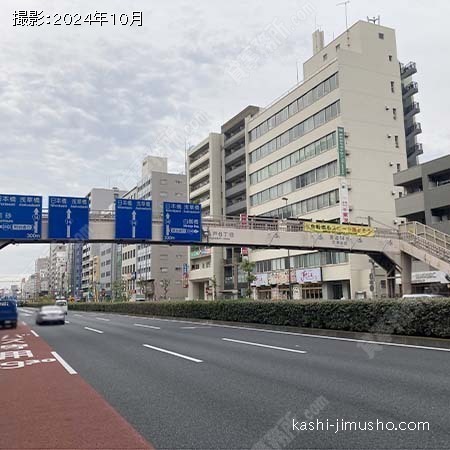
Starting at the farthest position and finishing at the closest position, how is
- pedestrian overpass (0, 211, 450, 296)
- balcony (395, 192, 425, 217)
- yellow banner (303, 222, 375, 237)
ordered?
balcony (395, 192, 425, 217) → yellow banner (303, 222, 375, 237) → pedestrian overpass (0, 211, 450, 296)

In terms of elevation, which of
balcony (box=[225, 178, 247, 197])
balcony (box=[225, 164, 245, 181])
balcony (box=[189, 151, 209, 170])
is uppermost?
balcony (box=[189, 151, 209, 170])

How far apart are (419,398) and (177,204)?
18.3 m

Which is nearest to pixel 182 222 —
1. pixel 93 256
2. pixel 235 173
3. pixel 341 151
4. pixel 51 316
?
pixel 51 316

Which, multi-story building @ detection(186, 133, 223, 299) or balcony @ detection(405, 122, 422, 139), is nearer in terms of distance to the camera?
balcony @ detection(405, 122, 422, 139)

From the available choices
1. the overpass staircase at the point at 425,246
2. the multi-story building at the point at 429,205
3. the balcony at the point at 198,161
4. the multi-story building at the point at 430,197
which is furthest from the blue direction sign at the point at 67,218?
the balcony at the point at 198,161

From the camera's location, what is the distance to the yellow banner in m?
27.1

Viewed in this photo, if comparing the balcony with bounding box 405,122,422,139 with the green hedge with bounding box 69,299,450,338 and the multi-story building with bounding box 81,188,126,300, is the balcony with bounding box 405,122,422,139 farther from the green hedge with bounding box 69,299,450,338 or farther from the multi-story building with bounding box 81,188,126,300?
the multi-story building with bounding box 81,188,126,300

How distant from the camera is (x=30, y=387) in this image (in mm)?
8297

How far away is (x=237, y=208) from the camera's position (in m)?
69.9

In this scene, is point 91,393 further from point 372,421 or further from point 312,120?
point 312,120

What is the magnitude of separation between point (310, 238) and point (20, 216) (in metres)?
15.6

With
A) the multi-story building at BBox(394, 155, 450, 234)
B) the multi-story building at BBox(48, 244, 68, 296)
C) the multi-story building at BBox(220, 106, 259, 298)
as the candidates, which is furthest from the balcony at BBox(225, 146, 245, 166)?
the multi-story building at BBox(48, 244, 68, 296)

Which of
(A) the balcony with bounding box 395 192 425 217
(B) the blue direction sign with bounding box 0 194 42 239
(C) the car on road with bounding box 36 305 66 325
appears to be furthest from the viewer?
(A) the balcony with bounding box 395 192 425 217

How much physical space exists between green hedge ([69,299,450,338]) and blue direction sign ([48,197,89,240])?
28.8 feet
